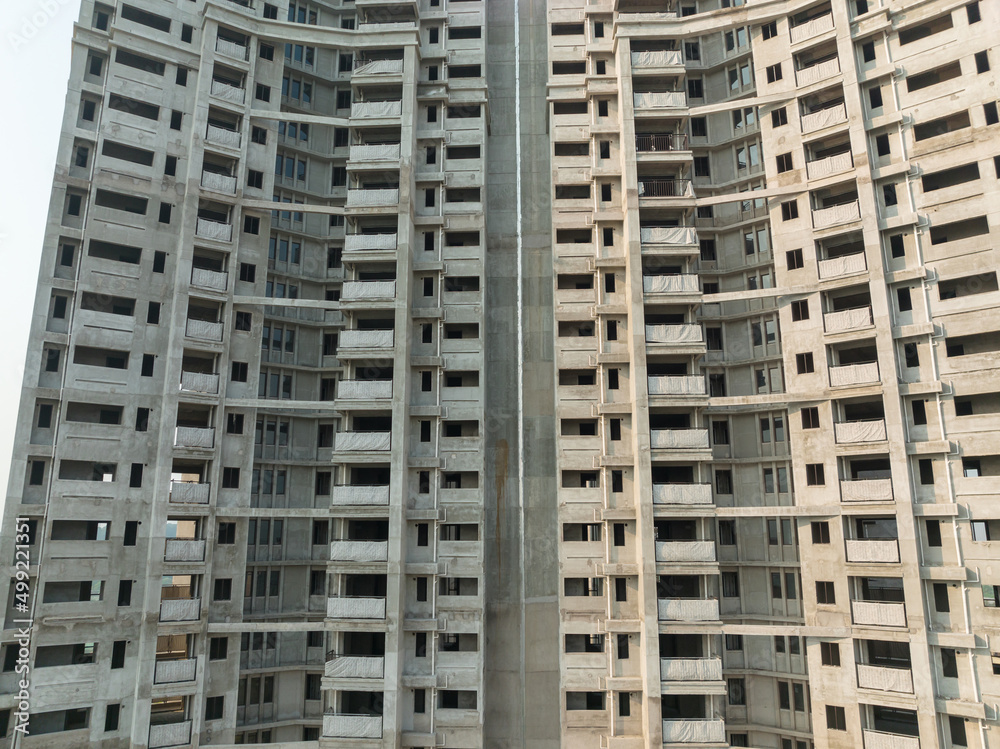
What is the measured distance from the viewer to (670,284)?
35.5 metres

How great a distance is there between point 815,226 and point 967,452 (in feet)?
43.0

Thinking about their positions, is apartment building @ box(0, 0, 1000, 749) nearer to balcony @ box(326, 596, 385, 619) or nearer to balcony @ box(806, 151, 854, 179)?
balcony @ box(806, 151, 854, 179)

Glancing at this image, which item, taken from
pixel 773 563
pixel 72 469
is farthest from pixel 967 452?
pixel 72 469

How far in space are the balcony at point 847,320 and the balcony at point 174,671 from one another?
116 ft

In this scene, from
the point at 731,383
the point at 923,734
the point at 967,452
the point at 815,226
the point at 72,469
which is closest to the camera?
the point at 923,734

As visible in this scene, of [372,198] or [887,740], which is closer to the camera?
[887,740]

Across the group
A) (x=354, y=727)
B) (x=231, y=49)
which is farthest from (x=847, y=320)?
(x=231, y=49)

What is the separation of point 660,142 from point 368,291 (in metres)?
19.3

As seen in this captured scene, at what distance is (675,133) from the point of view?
38250 millimetres

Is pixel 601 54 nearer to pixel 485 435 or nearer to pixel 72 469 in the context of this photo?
pixel 485 435

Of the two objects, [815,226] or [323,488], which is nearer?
[815,226]

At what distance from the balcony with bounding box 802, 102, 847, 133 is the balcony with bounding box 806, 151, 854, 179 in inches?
67.1

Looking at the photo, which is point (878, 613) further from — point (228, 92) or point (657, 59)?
point (228, 92)

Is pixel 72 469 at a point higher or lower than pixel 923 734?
higher
